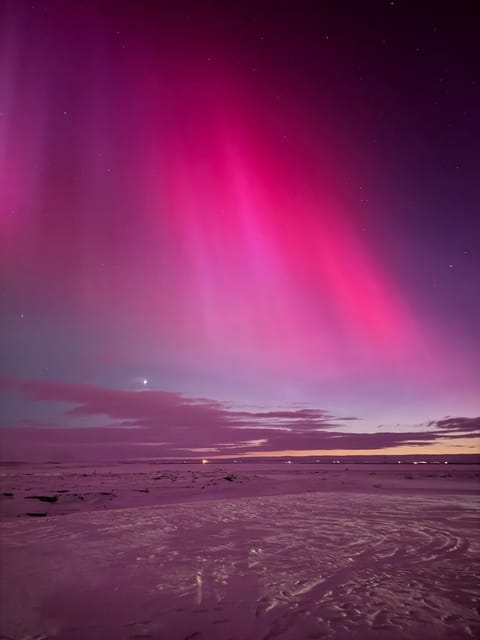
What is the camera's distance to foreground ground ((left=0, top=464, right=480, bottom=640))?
6.60 meters

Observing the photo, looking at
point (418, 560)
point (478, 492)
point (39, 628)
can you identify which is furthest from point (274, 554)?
point (478, 492)

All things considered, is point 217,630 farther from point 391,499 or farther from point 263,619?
point 391,499

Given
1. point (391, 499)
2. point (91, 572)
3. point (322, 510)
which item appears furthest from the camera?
point (391, 499)

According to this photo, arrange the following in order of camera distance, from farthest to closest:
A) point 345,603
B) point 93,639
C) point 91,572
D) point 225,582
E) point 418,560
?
point 418,560 < point 91,572 < point 225,582 < point 345,603 < point 93,639

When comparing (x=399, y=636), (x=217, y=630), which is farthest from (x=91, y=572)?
(x=399, y=636)

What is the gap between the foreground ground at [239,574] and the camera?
6.60 m

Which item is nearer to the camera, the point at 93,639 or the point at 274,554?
the point at 93,639

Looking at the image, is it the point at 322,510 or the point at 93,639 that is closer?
the point at 93,639

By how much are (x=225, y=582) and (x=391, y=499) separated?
58.1ft

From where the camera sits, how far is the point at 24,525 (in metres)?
15.3

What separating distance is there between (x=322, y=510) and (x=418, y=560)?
30.9 ft

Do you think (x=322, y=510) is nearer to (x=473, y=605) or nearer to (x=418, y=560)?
(x=418, y=560)

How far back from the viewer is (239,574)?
362 inches

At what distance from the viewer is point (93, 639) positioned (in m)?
6.18
